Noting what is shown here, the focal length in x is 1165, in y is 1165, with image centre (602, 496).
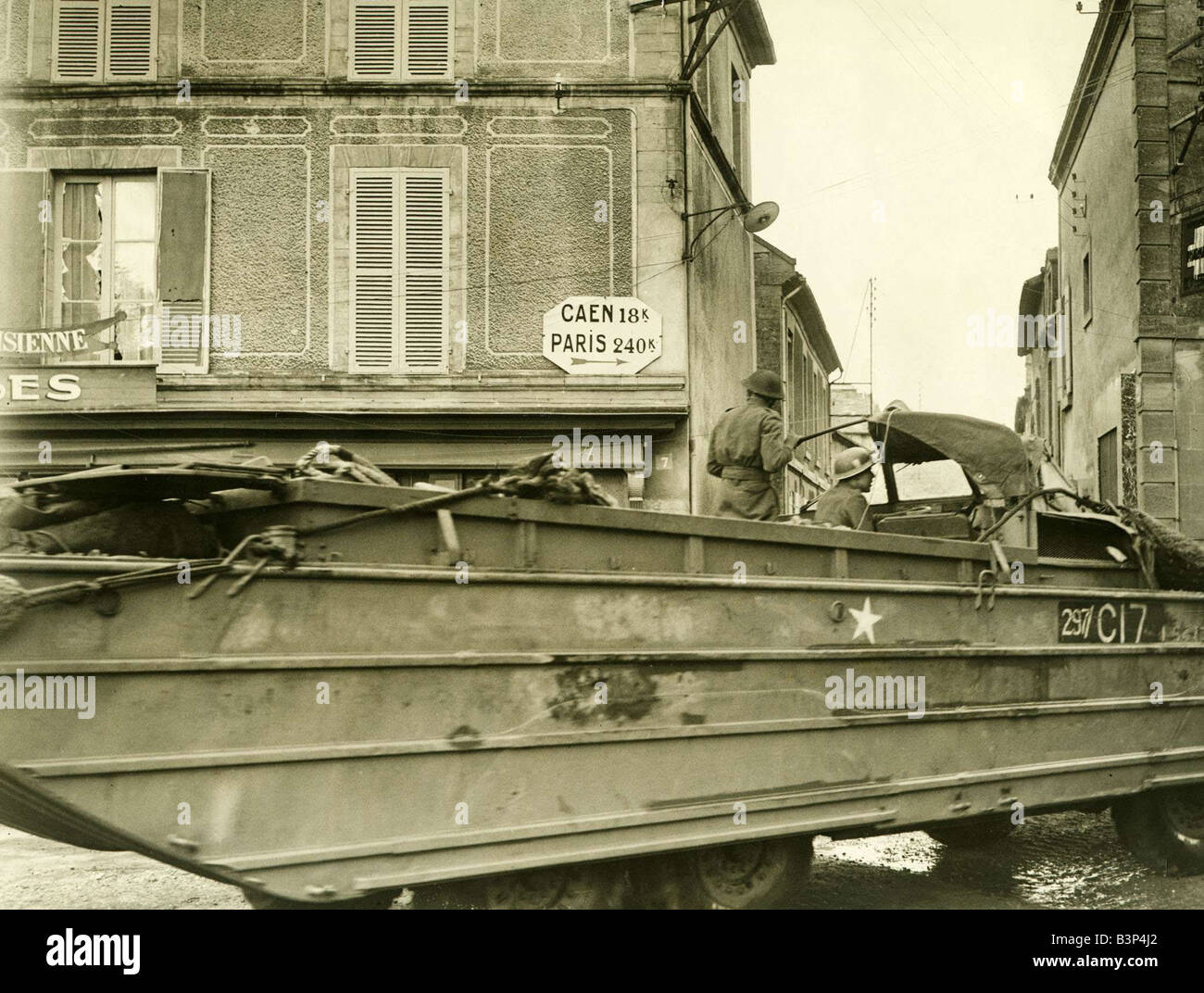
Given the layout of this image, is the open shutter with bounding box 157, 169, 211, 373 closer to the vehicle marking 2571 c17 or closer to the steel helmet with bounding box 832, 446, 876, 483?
the steel helmet with bounding box 832, 446, 876, 483

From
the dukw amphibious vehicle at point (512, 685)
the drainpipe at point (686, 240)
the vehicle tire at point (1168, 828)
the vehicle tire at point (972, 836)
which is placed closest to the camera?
the dukw amphibious vehicle at point (512, 685)

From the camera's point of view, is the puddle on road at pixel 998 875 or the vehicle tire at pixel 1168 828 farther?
the vehicle tire at pixel 1168 828

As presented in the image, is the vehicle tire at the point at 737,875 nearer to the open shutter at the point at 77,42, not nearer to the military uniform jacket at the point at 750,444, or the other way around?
the military uniform jacket at the point at 750,444

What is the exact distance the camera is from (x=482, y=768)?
170 inches

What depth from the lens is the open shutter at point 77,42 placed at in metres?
11.8

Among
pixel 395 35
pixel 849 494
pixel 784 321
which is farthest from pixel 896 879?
pixel 784 321

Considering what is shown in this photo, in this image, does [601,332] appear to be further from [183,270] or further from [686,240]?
[183,270]

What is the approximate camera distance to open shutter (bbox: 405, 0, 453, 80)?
1189 centimetres

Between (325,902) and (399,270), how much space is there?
340 inches

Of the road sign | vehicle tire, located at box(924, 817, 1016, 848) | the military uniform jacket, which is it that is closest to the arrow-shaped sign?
the road sign

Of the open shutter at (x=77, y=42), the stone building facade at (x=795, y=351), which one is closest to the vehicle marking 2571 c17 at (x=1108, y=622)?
the stone building facade at (x=795, y=351)

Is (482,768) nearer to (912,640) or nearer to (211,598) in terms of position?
(211,598)

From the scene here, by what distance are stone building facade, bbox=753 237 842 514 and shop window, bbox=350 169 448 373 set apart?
21.5ft

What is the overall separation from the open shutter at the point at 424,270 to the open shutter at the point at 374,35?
3.70 ft
